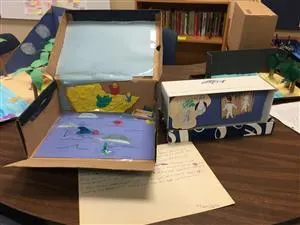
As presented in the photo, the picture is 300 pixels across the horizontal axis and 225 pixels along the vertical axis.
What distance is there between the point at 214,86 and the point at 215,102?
48 millimetres

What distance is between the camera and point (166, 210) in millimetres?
636

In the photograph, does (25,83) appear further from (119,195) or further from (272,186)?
(272,186)

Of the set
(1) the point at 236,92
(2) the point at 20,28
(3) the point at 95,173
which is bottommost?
(2) the point at 20,28

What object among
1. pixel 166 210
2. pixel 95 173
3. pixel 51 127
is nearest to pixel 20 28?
pixel 51 127

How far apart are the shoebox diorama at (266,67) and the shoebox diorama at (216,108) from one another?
10.9 inches

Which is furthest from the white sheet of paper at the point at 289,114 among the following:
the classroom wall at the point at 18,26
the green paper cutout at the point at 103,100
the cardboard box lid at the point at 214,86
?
the classroom wall at the point at 18,26

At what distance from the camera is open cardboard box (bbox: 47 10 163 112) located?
0.91 m

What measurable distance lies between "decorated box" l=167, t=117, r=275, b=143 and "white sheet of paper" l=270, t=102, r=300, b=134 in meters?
0.11

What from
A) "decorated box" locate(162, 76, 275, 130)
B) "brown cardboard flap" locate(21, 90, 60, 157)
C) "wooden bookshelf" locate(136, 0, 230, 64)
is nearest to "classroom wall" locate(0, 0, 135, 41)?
"wooden bookshelf" locate(136, 0, 230, 64)

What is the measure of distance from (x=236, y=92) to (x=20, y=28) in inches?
103

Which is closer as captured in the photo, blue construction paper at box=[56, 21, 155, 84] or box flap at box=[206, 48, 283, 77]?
blue construction paper at box=[56, 21, 155, 84]

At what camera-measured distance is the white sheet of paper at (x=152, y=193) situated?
627 mm

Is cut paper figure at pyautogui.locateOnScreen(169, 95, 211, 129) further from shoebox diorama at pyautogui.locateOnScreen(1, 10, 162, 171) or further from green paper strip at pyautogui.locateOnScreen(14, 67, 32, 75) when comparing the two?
green paper strip at pyautogui.locateOnScreen(14, 67, 32, 75)

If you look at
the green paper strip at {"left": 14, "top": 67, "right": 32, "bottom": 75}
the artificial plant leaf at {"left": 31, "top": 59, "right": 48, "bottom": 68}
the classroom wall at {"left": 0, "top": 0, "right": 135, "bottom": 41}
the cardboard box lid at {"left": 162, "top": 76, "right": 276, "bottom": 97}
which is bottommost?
the classroom wall at {"left": 0, "top": 0, "right": 135, "bottom": 41}
